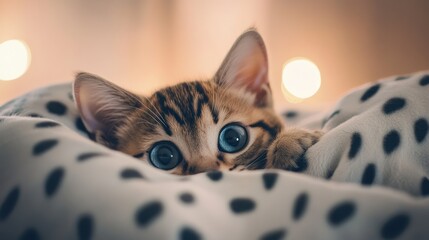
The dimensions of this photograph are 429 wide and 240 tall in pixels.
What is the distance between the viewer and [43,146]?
563mm

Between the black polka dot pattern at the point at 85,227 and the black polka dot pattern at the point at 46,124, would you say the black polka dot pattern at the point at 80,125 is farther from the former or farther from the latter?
the black polka dot pattern at the point at 85,227

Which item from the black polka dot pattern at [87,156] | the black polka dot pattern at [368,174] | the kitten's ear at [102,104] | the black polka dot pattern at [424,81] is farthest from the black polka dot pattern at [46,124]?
the black polka dot pattern at [424,81]

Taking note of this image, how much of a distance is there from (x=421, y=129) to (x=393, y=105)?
0.20ft

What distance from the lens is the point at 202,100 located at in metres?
0.89

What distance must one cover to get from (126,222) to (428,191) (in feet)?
1.18

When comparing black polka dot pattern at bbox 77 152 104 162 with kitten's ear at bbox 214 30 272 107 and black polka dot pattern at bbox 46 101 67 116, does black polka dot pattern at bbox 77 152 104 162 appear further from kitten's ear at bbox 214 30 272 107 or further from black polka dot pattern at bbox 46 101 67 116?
kitten's ear at bbox 214 30 272 107

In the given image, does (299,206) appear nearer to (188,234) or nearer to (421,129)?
(188,234)

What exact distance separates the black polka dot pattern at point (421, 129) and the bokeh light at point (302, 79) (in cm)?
163

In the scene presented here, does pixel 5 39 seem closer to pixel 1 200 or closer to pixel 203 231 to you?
pixel 1 200

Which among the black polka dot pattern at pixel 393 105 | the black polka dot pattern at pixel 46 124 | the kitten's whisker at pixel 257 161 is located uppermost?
the black polka dot pattern at pixel 46 124

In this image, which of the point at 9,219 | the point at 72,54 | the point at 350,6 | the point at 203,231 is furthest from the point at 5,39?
the point at 203,231

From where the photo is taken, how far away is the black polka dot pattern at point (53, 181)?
0.50 metres

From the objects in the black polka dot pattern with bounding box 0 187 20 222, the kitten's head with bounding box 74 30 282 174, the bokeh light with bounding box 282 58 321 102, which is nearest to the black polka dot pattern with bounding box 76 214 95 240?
the black polka dot pattern with bounding box 0 187 20 222

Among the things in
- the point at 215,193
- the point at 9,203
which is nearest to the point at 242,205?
the point at 215,193
